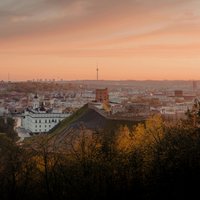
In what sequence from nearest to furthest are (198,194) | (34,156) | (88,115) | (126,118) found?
(198,194), (34,156), (126,118), (88,115)

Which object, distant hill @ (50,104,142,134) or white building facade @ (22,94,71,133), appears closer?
distant hill @ (50,104,142,134)

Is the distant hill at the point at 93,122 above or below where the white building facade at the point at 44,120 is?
above

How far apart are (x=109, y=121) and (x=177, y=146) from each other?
17.8m

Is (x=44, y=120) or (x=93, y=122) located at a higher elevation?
(x=93, y=122)

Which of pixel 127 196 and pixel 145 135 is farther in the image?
pixel 145 135

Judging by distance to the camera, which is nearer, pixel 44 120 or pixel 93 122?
pixel 93 122

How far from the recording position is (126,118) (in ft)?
97.4

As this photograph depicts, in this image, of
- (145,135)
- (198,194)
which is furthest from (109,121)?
(198,194)

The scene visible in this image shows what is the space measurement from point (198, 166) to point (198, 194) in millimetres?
955

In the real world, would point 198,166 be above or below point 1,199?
above

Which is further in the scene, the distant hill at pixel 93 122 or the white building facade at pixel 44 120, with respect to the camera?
the white building facade at pixel 44 120

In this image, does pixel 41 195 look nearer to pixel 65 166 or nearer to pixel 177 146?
pixel 65 166

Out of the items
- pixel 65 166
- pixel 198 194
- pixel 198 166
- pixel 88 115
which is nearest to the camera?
pixel 198 194

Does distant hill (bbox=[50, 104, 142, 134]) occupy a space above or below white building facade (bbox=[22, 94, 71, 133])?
above
